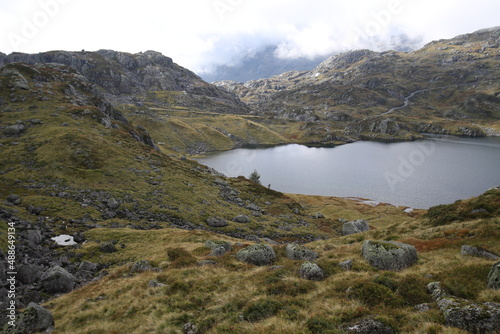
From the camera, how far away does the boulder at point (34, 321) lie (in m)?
15.2

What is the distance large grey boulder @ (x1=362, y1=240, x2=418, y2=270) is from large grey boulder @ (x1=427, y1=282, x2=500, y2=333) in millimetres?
8717

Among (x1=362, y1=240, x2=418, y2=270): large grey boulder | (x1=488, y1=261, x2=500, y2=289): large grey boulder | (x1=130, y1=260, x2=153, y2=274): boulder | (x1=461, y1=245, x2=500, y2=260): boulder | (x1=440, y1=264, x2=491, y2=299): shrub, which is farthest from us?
(x1=130, y1=260, x2=153, y2=274): boulder

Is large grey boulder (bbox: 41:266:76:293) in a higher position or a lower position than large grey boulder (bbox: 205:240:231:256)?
lower

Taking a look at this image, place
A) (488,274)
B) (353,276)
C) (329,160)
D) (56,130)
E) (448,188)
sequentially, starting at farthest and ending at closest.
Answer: (329,160) < (448,188) < (56,130) < (353,276) < (488,274)

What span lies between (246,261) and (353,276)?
9813mm

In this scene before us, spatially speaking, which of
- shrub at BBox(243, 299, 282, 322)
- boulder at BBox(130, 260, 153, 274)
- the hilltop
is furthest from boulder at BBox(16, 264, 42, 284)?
shrub at BBox(243, 299, 282, 322)

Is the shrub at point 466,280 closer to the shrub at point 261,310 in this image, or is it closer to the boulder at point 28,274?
the shrub at point 261,310

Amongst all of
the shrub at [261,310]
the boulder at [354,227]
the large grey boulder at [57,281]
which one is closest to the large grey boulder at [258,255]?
the shrub at [261,310]

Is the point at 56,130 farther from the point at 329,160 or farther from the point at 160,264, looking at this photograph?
the point at 329,160

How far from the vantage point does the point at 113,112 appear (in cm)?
10350

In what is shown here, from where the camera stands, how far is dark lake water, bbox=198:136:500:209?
102 m

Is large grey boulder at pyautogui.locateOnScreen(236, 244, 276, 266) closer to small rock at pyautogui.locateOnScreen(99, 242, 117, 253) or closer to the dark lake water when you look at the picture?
small rock at pyautogui.locateOnScreen(99, 242, 117, 253)

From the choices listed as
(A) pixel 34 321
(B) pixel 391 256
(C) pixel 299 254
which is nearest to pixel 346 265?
(B) pixel 391 256

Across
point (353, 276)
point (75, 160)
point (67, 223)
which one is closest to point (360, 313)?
point (353, 276)
